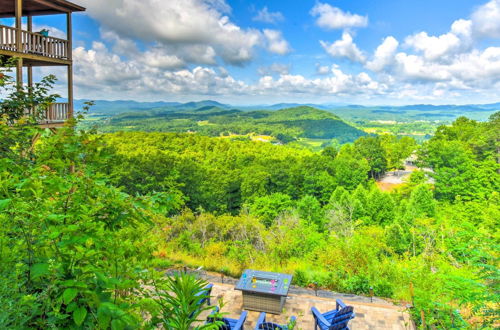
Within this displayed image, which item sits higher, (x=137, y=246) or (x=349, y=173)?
(x=137, y=246)

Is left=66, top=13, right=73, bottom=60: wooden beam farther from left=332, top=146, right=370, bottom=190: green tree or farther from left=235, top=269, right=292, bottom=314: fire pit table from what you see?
left=332, top=146, right=370, bottom=190: green tree

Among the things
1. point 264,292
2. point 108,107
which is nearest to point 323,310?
point 264,292

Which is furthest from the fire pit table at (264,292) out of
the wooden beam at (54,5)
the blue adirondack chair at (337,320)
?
the wooden beam at (54,5)

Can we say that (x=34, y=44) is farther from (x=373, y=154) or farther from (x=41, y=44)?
(x=373, y=154)

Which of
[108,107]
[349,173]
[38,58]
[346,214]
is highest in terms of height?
[108,107]

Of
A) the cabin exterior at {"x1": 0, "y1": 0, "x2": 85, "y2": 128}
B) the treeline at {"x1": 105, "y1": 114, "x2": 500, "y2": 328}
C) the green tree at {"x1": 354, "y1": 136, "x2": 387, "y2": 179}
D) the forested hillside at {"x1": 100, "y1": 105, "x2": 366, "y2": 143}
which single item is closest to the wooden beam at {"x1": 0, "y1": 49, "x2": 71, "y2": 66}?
the cabin exterior at {"x1": 0, "y1": 0, "x2": 85, "y2": 128}

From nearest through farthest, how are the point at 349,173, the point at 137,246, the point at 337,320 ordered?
the point at 137,246
the point at 337,320
the point at 349,173

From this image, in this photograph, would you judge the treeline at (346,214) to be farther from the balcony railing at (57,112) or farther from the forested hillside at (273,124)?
the forested hillside at (273,124)
